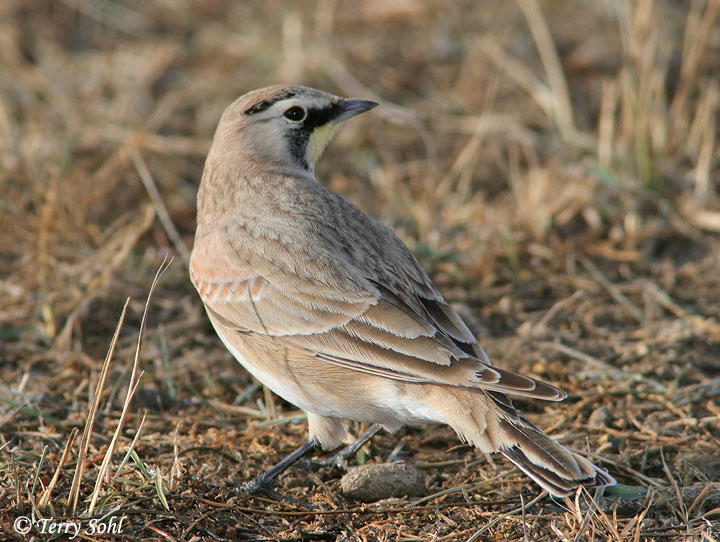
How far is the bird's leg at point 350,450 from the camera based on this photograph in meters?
4.58

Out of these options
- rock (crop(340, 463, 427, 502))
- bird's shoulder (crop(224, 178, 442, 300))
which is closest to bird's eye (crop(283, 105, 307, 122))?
bird's shoulder (crop(224, 178, 442, 300))

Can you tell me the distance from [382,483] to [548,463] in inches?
33.9

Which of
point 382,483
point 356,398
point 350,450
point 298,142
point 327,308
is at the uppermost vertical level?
point 298,142

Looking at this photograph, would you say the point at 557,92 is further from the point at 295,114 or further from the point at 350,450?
the point at 350,450

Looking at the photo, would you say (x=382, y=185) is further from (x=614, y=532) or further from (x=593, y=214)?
(x=614, y=532)

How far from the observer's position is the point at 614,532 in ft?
11.4

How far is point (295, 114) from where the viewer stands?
5.04 m

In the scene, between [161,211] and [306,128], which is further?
[161,211]

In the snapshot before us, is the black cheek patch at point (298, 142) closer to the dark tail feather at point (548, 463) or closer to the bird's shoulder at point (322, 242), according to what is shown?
the bird's shoulder at point (322, 242)

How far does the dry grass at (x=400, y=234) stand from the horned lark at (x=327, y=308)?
1.32ft

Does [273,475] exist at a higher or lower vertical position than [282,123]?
lower
